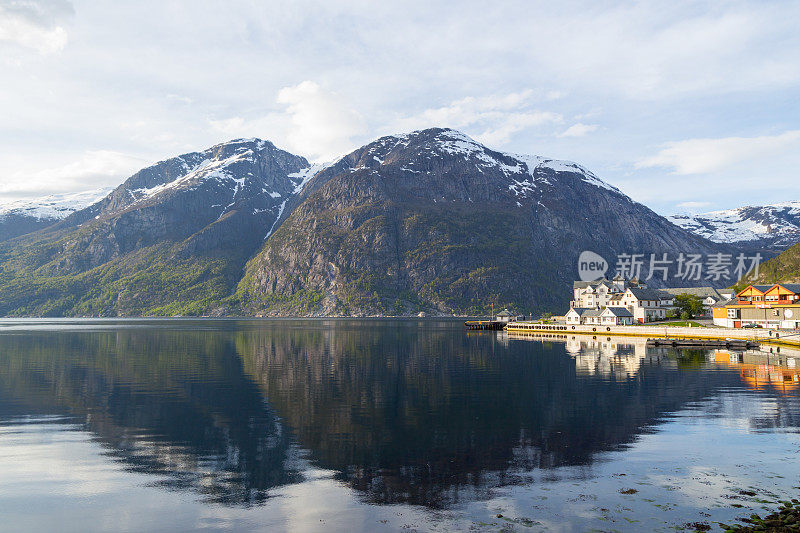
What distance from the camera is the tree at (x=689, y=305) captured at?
15162 centimetres

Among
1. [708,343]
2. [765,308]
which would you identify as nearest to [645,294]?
[765,308]

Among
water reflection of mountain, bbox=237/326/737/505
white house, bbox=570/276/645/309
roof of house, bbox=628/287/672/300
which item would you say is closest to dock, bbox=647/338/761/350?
water reflection of mountain, bbox=237/326/737/505

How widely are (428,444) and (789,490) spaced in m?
18.1

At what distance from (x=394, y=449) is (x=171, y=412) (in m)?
22.1

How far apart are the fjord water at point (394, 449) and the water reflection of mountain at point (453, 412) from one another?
21 centimetres

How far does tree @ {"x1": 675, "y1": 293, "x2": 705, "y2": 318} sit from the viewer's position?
151625mm

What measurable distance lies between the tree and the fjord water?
9164 centimetres

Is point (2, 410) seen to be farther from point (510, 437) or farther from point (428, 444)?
point (510, 437)

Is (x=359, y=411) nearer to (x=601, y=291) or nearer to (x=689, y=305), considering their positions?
(x=689, y=305)

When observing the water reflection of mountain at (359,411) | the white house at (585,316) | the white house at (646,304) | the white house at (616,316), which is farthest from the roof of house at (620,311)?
the water reflection of mountain at (359,411)

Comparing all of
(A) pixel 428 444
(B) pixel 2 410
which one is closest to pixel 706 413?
(A) pixel 428 444

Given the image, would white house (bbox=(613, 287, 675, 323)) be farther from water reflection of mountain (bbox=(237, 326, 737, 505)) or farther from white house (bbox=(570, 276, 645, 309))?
water reflection of mountain (bbox=(237, 326, 737, 505))

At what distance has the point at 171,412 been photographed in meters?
44.6

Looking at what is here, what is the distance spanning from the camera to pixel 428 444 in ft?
109
